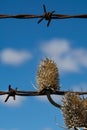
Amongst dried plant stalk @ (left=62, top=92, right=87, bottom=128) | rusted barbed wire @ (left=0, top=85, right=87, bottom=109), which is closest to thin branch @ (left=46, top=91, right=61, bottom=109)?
rusted barbed wire @ (left=0, top=85, right=87, bottom=109)

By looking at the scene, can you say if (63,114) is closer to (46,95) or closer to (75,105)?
(75,105)

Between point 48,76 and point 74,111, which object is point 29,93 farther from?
point 74,111

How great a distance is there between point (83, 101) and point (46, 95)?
2.07 ft

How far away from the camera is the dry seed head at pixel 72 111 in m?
2.77

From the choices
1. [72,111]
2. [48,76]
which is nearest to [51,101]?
[48,76]

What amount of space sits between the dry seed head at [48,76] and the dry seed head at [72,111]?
0.44 m

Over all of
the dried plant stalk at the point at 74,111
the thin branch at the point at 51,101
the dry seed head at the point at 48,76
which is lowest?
the dried plant stalk at the point at 74,111

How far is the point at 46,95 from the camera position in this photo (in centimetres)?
345

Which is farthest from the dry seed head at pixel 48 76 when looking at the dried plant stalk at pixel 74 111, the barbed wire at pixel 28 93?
the dried plant stalk at pixel 74 111

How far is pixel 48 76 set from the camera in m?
3.23

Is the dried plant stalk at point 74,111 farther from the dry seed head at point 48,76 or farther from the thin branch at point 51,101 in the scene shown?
the dry seed head at point 48,76

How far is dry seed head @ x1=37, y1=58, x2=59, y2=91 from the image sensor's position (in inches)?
127

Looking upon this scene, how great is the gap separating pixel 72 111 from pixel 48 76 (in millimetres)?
538

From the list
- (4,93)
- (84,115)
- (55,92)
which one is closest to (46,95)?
(55,92)
